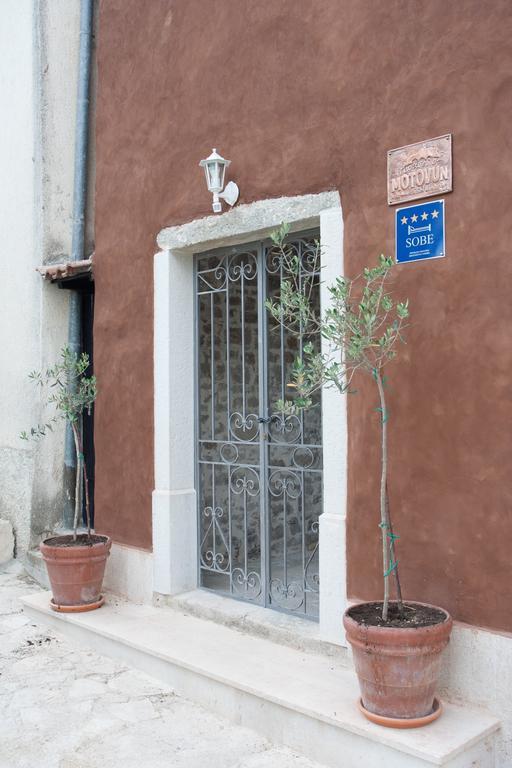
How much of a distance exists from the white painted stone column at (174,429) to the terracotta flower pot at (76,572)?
377 mm

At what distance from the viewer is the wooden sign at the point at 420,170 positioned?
3475 millimetres

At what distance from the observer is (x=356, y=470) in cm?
387

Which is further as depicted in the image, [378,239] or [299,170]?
[299,170]

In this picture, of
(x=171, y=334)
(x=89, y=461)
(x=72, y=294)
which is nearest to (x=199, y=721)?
(x=171, y=334)

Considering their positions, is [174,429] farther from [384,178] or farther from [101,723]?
[384,178]

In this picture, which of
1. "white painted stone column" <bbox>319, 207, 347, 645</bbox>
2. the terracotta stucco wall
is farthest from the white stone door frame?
"white painted stone column" <bbox>319, 207, 347, 645</bbox>

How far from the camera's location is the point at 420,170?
11.7 feet

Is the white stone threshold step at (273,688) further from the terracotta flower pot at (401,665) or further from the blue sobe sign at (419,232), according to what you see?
the blue sobe sign at (419,232)

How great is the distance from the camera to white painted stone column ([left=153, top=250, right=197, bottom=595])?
5.04m

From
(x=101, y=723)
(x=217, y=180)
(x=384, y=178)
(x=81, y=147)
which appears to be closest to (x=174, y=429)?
(x=217, y=180)

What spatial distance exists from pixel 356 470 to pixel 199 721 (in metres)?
1.47

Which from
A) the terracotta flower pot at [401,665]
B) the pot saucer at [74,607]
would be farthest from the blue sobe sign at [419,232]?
the pot saucer at [74,607]

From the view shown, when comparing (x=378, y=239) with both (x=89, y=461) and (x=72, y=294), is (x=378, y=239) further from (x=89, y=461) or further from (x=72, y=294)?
(x=89, y=461)

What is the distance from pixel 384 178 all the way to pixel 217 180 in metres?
1.18
